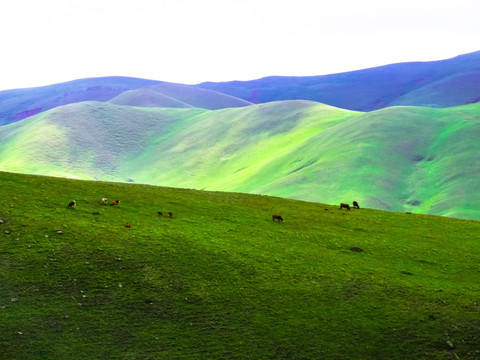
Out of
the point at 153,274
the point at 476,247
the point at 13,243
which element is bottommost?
the point at 476,247

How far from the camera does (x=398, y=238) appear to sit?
64500 mm

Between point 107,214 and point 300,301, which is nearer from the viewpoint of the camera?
point 300,301

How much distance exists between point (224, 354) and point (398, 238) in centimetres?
3287

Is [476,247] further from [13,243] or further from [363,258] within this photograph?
[13,243]

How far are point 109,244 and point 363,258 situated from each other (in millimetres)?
23834

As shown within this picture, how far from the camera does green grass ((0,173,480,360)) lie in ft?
126

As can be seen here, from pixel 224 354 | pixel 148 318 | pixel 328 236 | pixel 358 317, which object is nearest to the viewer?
pixel 224 354

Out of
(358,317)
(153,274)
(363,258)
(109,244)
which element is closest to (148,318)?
(153,274)

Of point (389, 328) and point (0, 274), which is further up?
point (0, 274)

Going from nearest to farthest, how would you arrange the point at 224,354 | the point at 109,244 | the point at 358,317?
the point at 224,354 < the point at 358,317 < the point at 109,244

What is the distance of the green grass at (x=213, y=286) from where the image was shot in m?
38.5

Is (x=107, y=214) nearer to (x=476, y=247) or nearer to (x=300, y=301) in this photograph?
(x=300, y=301)

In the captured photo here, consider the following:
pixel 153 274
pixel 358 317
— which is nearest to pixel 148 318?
pixel 153 274

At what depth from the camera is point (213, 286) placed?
45.7 meters
